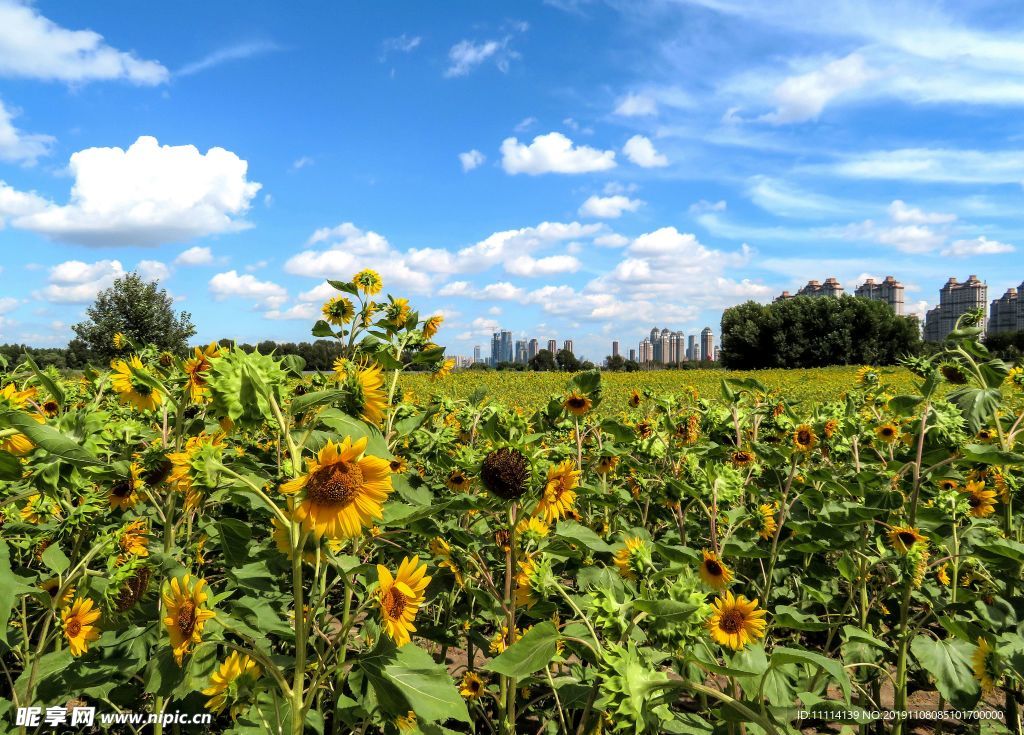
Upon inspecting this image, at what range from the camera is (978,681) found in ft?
6.34

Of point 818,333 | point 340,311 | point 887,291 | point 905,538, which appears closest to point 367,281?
point 340,311

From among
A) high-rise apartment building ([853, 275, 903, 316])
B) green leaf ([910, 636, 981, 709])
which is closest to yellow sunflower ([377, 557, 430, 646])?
green leaf ([910, 636, 981, 709])

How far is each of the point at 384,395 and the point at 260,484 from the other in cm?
41

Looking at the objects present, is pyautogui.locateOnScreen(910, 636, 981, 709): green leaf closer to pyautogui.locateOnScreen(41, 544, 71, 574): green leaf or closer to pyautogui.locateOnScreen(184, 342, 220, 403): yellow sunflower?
pyautogui.locateOnScreen(184, 342, 220, 403): yellow sunflower

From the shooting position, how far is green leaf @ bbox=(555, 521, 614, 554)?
1.75 meters

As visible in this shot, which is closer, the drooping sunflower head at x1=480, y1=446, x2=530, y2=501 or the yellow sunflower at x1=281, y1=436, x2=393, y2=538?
the yellow sunflower at x1=281, y1=436, x2=393, y2=538

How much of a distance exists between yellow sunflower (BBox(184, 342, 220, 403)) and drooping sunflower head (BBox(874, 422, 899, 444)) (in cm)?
316

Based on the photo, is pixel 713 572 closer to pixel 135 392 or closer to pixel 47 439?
pixel 47 439

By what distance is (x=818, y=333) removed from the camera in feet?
163

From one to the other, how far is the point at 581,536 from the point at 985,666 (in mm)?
1344

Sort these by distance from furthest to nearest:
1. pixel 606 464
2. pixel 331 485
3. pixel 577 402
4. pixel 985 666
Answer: pixel 606 464
pixel 577 402
pixel 985 666
pixel 331 485

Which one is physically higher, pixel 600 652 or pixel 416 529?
pixel 416 529

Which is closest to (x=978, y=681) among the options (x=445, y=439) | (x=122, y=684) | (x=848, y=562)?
(x=848, y=562)

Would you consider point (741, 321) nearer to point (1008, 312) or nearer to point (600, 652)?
point (600, 652)
